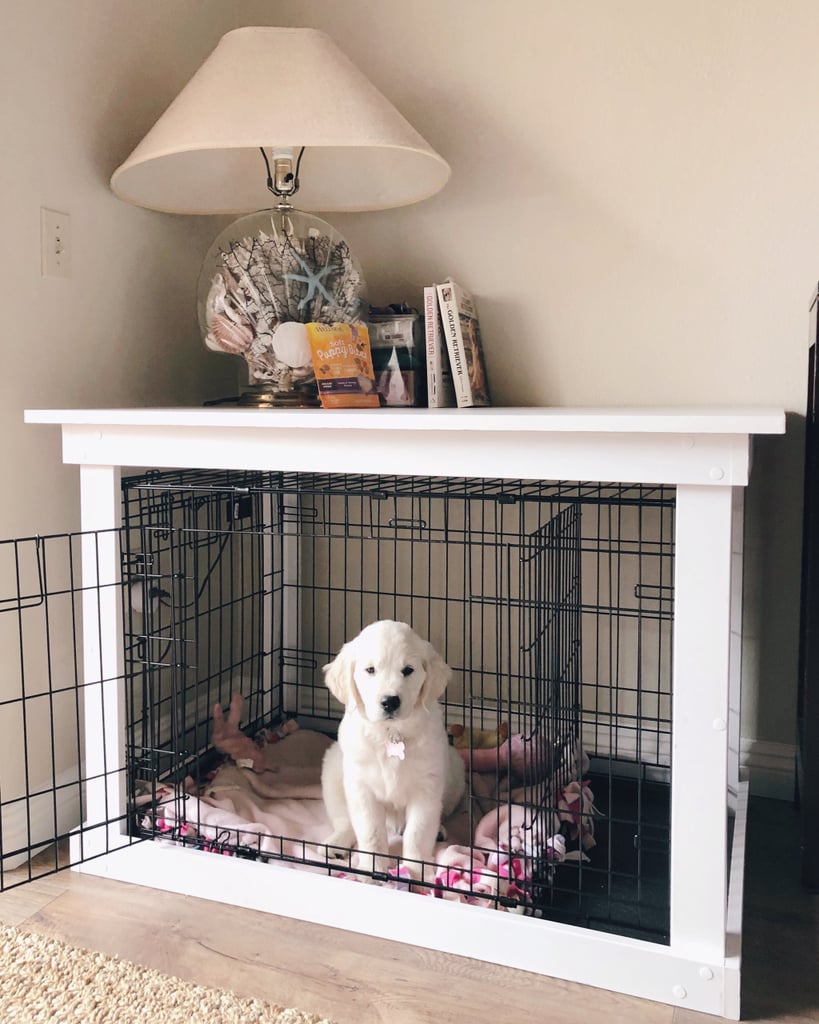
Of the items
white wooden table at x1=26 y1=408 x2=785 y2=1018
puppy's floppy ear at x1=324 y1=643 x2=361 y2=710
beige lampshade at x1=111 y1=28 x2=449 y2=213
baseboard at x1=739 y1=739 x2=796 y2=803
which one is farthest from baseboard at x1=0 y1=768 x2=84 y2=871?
baseboard at x1=739 y1=739 x2=796 y2=803

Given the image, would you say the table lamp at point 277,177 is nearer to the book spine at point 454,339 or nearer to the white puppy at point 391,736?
the book spine at point 454,339

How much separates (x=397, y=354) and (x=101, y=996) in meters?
1.25

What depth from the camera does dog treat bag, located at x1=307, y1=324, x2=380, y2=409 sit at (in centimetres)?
165

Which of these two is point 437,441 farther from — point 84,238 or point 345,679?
point 84,238

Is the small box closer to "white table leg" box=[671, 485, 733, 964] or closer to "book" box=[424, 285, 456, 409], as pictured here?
"book" box=[424, 285, 456, 409]

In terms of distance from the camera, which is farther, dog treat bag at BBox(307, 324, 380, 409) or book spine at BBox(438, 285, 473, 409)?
book spine at BBox(438, 285, 473, 409)

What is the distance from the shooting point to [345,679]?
5.01ft

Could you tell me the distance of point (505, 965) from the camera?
→ 1.38 m

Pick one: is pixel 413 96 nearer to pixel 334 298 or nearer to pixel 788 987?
pixel 334 298

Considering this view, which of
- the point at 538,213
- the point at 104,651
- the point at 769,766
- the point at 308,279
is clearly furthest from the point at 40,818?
the point at 538,213

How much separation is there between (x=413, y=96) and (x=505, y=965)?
1.72 metres

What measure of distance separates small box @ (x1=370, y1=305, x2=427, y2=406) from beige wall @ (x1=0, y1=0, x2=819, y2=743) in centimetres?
18

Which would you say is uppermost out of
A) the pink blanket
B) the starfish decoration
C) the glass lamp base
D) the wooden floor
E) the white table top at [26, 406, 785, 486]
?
the starfish decoration

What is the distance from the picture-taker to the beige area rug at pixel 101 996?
1230 mm
